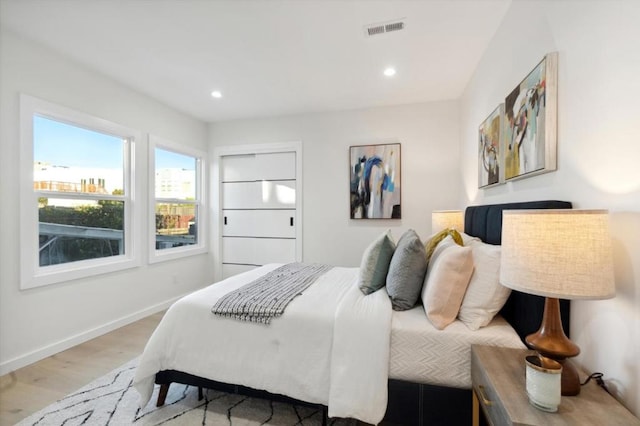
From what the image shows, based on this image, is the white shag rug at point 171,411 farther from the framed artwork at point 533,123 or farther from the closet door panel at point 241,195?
the closet door panel at point 241,195

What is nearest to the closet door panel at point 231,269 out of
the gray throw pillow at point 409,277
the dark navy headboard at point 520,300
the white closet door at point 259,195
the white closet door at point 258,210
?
the white closet door at point 258,210

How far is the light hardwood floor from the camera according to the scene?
1.79m

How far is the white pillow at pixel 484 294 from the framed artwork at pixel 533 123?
527 millimetres

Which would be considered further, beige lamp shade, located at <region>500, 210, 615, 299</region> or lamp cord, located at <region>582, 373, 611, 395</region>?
lamp cord, located at <region>582, 373, 611, 395</region>

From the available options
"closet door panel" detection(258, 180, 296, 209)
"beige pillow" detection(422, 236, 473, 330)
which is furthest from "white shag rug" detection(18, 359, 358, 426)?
"closet door panel" detection(258, 180, 296, 209)

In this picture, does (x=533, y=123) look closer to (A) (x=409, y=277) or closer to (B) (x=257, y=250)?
(A) (x=409, y=277)

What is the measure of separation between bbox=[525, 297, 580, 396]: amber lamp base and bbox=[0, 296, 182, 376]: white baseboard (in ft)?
11.1

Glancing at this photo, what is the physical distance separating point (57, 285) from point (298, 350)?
243 centimetres

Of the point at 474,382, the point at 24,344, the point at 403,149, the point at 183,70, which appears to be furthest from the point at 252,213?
the point at 474,382

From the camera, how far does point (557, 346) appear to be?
3.14 feet

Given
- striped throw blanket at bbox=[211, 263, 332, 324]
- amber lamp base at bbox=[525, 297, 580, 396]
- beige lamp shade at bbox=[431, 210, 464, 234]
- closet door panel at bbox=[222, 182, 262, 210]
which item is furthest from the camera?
closet door panel at bbox=[222, 182, 262, 210]

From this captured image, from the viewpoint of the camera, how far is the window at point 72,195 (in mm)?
2324

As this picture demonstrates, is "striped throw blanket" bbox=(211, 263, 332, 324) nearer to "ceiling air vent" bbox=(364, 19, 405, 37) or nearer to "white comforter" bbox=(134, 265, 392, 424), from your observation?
"white comforter" bbox=(134, 265, 392, 424)

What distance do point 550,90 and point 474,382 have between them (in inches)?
55.5
